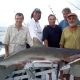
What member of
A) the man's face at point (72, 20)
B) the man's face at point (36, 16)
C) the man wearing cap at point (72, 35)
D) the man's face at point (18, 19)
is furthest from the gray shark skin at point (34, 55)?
the man's face at point (36, 16)

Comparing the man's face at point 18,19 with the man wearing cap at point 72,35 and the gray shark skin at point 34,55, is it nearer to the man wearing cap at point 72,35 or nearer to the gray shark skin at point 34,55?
the gray shark skin at point 34,55

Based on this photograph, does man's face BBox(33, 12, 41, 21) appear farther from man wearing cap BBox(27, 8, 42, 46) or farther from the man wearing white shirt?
the man wearing white shirt

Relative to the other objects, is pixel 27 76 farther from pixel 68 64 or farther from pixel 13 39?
pixel 13 39

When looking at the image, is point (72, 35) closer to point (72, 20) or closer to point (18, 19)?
point (72, 20)

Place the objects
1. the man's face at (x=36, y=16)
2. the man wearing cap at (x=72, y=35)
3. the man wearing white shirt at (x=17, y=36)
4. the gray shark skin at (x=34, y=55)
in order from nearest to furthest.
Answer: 1. the gray shark skin at (x=34, y=55)
2. the man wearing cap at (x=72, y=35)
3. the man wearing white shirt at (x=17, y=36)
4. the man's face at (x=36, y=16)

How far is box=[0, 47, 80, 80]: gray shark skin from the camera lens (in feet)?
15.5

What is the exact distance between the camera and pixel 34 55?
5.06 metres

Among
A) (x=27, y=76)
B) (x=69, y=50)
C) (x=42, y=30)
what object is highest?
(x=42, y=30)

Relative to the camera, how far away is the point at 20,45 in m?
5.68

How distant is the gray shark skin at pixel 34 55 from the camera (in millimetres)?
4724

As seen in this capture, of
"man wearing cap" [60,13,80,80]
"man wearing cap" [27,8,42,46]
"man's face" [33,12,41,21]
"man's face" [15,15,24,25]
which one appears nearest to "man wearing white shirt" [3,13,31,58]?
"man's face" [15,15,24,25]

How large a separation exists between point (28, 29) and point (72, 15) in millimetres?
980

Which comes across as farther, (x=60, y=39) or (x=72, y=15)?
(x=60, y=39)

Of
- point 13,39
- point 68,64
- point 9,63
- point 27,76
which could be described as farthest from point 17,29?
point 68,64
